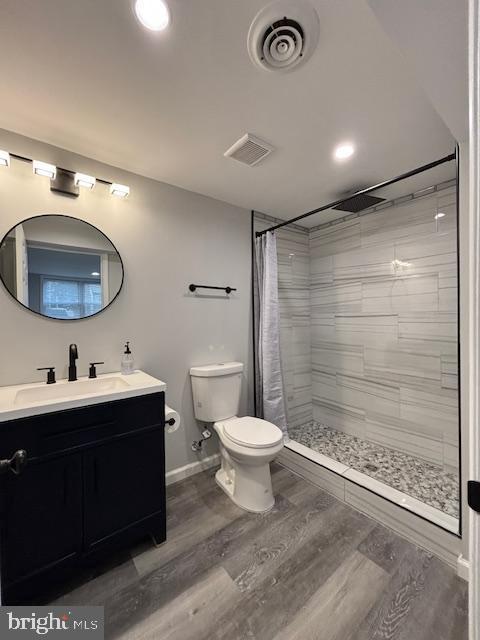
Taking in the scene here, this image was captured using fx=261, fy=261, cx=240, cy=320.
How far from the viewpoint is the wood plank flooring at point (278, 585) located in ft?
3.49

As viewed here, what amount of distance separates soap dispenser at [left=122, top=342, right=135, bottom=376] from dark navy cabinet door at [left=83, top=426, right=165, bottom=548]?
49 cm

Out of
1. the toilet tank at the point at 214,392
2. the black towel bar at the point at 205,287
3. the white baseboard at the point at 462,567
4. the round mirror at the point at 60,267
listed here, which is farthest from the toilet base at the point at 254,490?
the round mirror at the point at 60,267

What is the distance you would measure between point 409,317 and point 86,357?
2.51 m

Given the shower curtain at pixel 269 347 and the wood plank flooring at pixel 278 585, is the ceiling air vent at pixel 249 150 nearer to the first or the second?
the shower curtain at pixel 269 347

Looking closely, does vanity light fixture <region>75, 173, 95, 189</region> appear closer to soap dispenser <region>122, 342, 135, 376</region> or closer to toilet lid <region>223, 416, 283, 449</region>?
soap dispenser <region>122, 342, 135, 376</region>

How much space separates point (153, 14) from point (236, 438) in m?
2.03

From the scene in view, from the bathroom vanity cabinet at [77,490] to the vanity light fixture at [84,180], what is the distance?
133 cm

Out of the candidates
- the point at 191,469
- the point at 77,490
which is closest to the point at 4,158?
the point at 77,490

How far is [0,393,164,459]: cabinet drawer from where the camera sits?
1068 mm

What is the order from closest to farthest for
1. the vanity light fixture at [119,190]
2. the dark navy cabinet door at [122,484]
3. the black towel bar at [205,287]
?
the dark navy cabinet door at [122,484] → the vanity light fixture at [119,190] → the black towel bar at [205,287]

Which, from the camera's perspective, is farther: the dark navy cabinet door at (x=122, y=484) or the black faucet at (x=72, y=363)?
the black faucet at (x=72, y=363)

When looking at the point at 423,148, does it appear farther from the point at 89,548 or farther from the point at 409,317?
A: the point at 89,548

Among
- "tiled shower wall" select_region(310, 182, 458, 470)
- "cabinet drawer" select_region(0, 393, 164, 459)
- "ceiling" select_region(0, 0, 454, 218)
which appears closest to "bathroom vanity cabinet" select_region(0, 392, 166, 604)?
"cabinet drawer" select_region(0, 393, 164, 459)

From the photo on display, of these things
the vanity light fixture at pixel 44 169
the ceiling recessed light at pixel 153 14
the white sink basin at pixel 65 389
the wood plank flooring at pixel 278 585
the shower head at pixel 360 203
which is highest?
the ceiling recessed light at pixel 153 14
